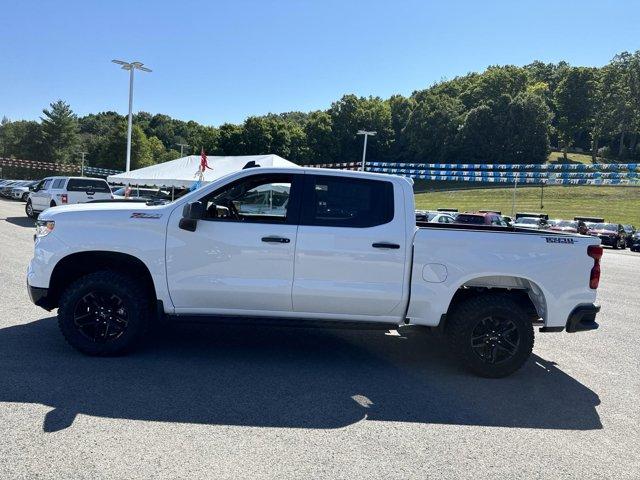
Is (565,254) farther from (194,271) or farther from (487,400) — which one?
(194,271)

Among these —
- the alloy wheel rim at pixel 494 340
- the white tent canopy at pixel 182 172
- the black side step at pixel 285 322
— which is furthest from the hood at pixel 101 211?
the white tent canopy at pixel 182 172

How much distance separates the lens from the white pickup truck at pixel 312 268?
5109 millimetres

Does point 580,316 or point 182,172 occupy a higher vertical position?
point 182,172

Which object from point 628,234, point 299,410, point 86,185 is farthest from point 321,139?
point 299,410

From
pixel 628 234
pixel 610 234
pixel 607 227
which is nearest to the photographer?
pixel 610 234

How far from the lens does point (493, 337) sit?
5324 mm

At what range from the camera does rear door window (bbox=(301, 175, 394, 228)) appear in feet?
17.0

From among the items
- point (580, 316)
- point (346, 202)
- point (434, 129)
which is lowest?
point (580, 316)

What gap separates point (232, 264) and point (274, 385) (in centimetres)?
122

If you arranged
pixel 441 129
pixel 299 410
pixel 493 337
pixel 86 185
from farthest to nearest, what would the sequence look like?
pixel 441 129
pixel 86 185
pixel 493 337
pixel 299 410

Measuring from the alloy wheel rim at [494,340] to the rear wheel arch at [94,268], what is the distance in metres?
3.31

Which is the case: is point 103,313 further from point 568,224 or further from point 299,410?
point 568,224

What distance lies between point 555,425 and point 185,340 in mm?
3891

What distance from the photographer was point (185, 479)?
3.20 metres
